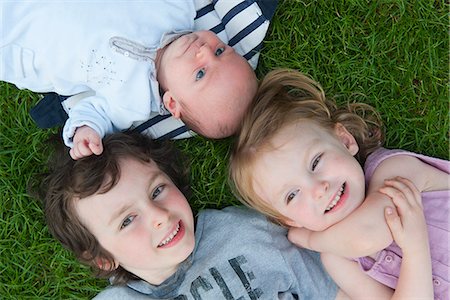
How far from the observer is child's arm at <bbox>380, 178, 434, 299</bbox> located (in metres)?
2.38

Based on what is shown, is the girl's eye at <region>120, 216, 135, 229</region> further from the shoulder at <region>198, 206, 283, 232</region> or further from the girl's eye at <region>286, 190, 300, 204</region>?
the girl's eye at <region>286, 190, 300, 204</region>

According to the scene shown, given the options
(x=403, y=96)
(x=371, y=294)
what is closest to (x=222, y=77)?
(x=403, y=96)

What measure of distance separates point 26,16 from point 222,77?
2.77 feet

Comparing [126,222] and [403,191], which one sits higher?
[126,222]

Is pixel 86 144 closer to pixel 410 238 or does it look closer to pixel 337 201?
pixel 337 201

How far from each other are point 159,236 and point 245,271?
390 millimetres

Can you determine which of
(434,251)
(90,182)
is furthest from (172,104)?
(434,251)

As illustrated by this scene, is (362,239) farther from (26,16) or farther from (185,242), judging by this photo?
(26,16)

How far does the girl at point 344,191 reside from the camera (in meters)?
2.38

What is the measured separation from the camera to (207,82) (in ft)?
8.07

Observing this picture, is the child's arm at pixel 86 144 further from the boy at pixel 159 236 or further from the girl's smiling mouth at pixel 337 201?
the girl's smiling mouth at pixel 337 201

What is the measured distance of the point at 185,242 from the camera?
2566 mm

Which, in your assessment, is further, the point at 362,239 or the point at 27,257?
the point at 27,257

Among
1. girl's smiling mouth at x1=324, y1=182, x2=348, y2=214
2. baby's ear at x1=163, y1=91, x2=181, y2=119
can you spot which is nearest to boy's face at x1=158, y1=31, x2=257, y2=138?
baby's ear at x1=163, y1=91, x2=181, y2=119
